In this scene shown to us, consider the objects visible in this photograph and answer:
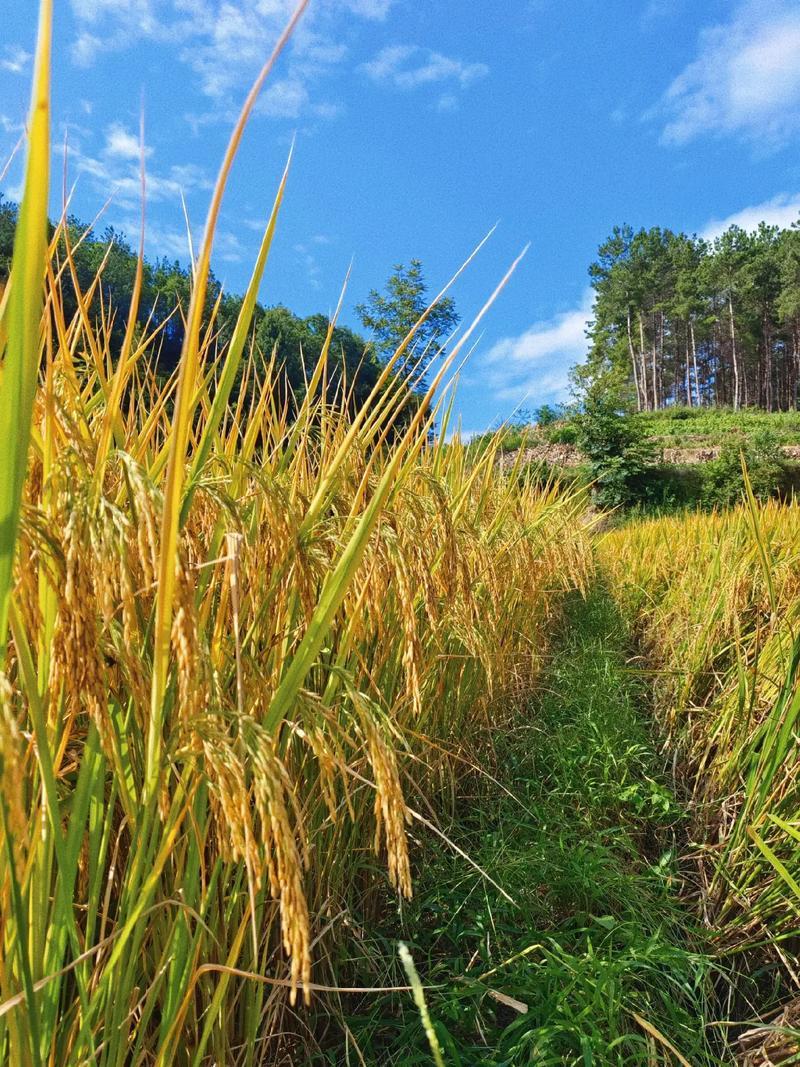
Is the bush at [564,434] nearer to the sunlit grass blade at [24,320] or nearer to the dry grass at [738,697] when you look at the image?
the dry grass at [738,697]

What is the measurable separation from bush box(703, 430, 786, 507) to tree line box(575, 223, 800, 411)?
21.6 meters

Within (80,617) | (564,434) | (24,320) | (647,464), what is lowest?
(80,617)

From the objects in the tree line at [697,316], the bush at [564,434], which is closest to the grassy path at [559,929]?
the bush at [564,434]

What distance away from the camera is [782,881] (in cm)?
141

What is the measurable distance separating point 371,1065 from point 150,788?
35.5 inches

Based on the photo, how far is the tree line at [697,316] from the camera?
39.4m

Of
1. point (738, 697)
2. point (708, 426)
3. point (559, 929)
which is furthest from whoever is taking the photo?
point (708, 426)

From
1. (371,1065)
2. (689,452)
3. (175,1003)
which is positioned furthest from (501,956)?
(689,452)

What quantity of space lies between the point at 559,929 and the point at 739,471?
1900 cm

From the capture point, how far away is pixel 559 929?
5.05 feet

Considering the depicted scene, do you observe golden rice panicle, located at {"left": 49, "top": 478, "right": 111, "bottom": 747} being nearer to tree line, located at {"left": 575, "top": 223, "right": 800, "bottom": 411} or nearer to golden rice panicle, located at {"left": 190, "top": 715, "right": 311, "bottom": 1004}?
golden rice panicle, located at {"left": 190, "top": 715, "right": 311, "bottom": 1004}

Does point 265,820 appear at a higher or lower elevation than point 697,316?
lower

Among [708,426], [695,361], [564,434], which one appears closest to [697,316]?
[695,361]

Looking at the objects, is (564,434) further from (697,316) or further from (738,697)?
(697,316)
